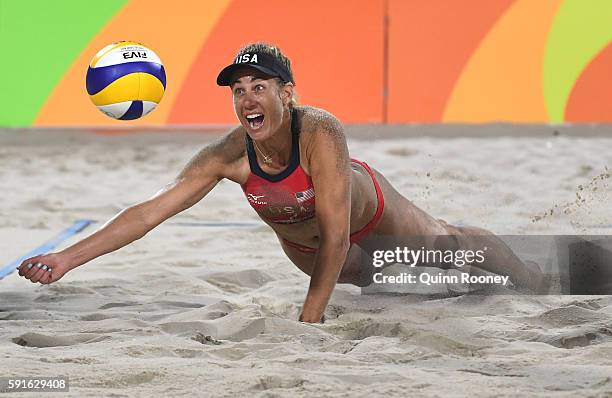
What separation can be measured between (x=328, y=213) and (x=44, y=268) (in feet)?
3.40

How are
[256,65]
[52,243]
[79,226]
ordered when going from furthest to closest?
[79,226] < [52,243] < [256,65]

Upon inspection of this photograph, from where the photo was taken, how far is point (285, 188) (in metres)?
3.78

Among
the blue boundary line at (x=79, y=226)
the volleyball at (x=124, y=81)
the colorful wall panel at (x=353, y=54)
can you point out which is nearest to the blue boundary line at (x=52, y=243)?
the blue boundary line at (x=79, y=226)

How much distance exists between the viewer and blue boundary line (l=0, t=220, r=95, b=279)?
481 cm

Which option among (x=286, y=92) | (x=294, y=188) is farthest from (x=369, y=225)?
(x=286, y=92)

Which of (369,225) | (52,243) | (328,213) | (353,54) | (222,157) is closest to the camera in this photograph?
(328,213)

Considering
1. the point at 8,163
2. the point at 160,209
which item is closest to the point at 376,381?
the point at 160,209

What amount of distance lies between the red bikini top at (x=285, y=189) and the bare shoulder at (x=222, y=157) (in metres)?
0.05

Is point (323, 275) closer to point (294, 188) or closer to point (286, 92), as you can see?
point (294, 188)

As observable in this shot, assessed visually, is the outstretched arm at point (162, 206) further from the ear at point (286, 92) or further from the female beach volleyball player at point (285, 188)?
the ear at point (286, 92)

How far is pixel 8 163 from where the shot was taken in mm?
7746

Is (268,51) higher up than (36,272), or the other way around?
(268,51)

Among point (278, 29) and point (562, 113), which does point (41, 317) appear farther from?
point (562, 113)

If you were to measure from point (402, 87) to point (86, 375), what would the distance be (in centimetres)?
578
